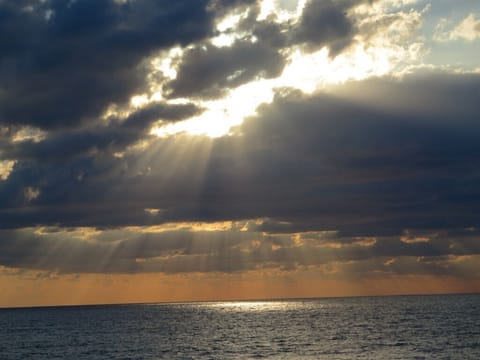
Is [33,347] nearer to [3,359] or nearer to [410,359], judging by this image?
[3,359]

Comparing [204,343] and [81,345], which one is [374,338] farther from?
[81,345]

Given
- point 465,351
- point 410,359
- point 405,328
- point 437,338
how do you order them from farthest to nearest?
point 405,328 < point 437,338 < point 465,351 < point 410,359

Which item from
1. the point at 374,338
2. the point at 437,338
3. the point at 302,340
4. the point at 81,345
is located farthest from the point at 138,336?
the point at 437,338

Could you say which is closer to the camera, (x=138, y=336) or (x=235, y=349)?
(x=235, y=349)

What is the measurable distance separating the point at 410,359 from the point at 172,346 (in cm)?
5100

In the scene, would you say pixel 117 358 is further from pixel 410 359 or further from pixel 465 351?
pixel 465 351

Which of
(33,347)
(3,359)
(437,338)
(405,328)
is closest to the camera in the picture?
(3,359)

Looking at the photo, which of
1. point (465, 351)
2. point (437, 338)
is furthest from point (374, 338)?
point (465, 351)

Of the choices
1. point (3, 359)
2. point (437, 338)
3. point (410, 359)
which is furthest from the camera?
point (437, 338)

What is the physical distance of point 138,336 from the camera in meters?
155

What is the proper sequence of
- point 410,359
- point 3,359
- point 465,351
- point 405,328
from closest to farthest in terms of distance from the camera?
point 410,359
point 465,351
point 3,359
point 405,328

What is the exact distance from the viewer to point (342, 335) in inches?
5335

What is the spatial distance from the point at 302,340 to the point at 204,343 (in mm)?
19872

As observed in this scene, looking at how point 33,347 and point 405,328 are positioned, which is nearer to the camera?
point 33,347
